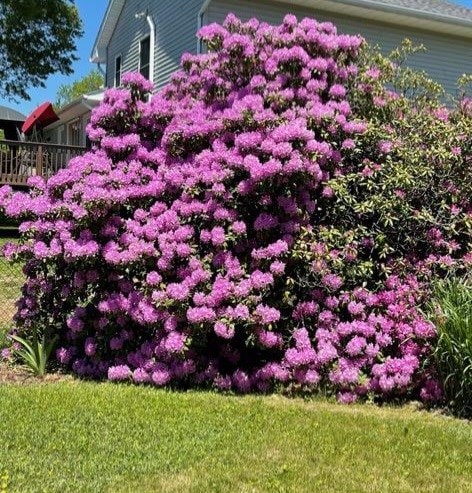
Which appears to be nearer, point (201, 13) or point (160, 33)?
point (201, 13)

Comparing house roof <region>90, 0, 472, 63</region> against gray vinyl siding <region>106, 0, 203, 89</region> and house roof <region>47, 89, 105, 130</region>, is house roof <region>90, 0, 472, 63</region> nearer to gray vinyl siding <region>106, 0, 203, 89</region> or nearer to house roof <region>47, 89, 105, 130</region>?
gray vinyl siding <region>106, 0, 203, 89</region>

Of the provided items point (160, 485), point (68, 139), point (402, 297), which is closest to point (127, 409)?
point (160, 485)

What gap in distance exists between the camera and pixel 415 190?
617cm

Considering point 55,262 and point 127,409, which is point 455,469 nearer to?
point 127,409

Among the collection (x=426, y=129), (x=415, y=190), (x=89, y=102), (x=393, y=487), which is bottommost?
(x=393, y=487)

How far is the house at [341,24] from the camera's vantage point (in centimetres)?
1416

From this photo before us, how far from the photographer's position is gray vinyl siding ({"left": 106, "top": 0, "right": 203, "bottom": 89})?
15312 mm

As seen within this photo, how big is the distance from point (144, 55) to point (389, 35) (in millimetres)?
6751

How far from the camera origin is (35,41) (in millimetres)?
29625

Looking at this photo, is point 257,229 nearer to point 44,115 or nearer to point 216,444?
point 216,444

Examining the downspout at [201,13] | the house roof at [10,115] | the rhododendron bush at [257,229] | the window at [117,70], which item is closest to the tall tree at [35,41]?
the house roof at [10,115]

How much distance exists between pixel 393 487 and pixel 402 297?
2.40m

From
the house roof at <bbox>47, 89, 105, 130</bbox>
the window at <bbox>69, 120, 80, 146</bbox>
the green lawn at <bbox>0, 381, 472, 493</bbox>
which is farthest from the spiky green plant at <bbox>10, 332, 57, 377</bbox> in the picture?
the window at <bbox>69, 120, 80, 146</bbox>

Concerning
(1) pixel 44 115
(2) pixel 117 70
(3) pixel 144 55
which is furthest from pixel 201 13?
(1) pixel 44 115
